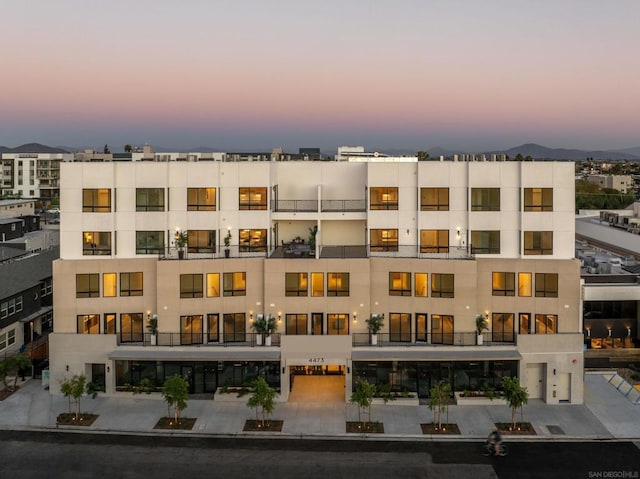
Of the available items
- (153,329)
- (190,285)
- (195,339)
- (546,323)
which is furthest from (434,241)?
(153,329)

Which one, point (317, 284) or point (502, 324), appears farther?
point (317, 284)

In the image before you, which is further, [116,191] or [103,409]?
[116,191]

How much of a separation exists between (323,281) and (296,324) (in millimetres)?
3359

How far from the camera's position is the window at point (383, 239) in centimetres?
3813

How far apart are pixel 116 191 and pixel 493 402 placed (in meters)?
27.7

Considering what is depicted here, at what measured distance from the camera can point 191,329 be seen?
35.4m

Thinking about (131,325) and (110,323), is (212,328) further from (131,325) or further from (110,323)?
(110,323)

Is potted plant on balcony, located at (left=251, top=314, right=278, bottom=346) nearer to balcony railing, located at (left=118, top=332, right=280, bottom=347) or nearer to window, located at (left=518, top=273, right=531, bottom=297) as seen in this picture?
balcony railing, located at (left=118, top=332, right=280, bottom=347)

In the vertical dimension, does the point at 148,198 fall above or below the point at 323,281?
above

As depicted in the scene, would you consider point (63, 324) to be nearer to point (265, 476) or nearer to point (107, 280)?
point (107, 280)

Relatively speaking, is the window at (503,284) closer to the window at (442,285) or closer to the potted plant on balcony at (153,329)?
the window at (442,285)

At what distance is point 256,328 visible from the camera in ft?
112

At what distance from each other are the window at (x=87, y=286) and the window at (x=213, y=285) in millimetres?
7167

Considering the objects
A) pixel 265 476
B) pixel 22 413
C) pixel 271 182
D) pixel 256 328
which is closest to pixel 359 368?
pixel 256 328
